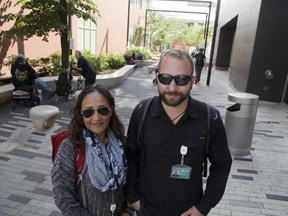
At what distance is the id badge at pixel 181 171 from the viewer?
5.90 feet

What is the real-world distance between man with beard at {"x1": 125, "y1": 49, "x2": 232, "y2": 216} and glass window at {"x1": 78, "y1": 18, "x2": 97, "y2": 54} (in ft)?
53.2

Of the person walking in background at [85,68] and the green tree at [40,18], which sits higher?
the green tree at [40,18]

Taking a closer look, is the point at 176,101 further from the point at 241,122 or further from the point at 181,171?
the point at 241,122

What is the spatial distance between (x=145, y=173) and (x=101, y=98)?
0.70 meters

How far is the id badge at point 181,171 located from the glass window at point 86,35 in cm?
1639

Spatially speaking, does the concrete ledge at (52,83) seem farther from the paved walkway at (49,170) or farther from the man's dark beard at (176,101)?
the man's dark beard at (176,101)

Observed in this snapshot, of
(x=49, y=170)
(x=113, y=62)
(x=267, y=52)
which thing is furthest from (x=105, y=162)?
(x=113, y=62)

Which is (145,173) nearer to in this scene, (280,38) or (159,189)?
(159,189)

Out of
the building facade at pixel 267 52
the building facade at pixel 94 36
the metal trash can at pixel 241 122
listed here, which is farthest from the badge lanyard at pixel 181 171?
the building facade at pixel 94 36

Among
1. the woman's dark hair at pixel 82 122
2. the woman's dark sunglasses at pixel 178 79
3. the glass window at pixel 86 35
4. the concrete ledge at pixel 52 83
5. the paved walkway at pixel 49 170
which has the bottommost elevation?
the paved walkway at pixel 49 170

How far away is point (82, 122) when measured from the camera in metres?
1.91

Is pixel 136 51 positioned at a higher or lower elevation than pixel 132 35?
lower

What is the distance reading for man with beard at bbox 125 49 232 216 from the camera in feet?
5.80

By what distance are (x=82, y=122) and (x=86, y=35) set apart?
734 inches
